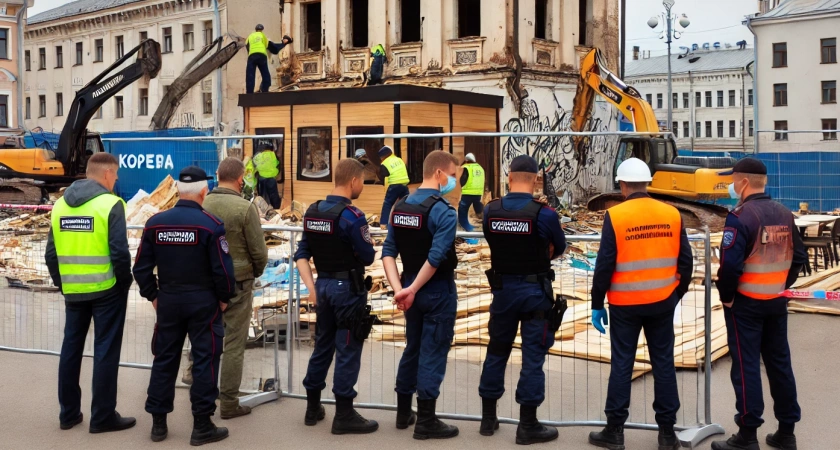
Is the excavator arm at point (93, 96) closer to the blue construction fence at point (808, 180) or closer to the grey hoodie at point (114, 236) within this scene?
the grey hoodie at point (114, 236)

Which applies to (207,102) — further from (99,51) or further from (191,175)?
(191,175)

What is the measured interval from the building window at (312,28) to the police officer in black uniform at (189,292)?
29540mm

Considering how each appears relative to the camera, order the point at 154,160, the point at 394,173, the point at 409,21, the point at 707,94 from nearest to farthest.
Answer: the point at 394,173
the point at 154,160
the point at 409,21
the point at 707,94

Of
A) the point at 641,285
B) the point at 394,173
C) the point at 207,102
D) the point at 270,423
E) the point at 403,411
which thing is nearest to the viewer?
the point at 641,285

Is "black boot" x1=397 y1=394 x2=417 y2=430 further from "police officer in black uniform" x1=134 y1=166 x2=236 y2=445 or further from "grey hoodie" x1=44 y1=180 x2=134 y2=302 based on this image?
"grey hoodie" x1=44 y1=180 x2=134 y2=302

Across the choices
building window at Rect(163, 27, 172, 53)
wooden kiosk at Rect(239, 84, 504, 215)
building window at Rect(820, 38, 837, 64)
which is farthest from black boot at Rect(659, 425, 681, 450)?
building window at Rect(820, 38, 837, 64)

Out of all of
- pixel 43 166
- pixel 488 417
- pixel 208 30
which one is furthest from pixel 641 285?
pixel 208 30

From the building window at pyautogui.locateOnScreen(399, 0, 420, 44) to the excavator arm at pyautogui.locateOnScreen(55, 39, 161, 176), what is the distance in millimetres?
Result: 11917

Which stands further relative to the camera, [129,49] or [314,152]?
[129,49]

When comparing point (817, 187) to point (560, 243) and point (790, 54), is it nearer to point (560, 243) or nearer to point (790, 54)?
point (560, 243)

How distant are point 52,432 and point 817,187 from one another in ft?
70.3

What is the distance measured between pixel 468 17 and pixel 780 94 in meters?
24.0

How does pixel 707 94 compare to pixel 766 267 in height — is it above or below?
above

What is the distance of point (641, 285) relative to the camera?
6141 mm
